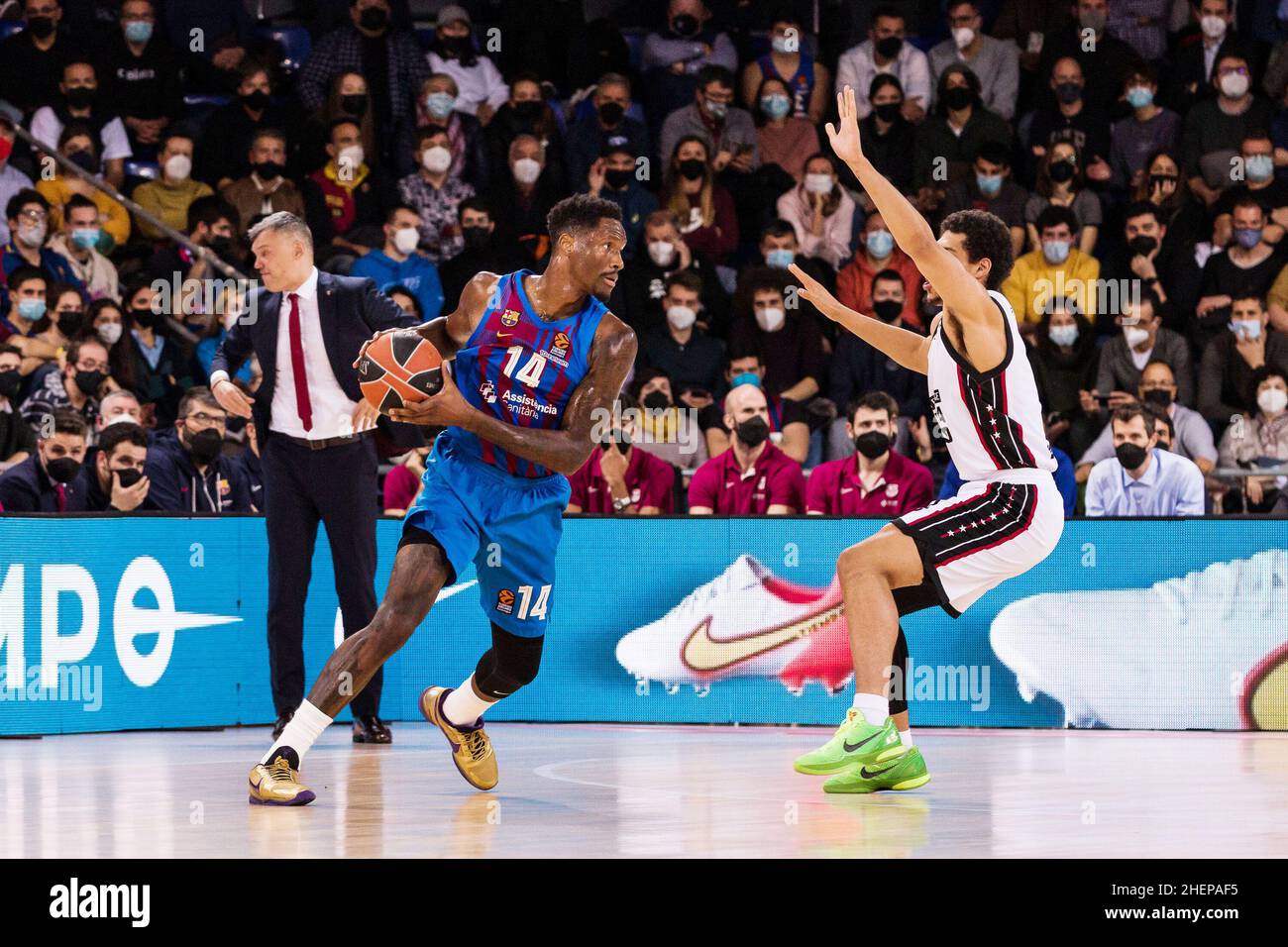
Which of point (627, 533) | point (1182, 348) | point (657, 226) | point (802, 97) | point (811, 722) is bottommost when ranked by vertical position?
point (811, 722)

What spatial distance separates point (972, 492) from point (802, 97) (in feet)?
29.7

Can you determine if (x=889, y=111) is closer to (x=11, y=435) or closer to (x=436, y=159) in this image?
(x=436, y=159)

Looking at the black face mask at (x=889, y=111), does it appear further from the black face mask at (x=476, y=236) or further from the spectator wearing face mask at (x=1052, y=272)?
the black face mask at (x=476, y=236)

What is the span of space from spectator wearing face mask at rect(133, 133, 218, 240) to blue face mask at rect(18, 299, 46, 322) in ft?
5.33

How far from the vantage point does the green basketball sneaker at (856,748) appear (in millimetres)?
7367

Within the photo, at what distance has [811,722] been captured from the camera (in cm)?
1066

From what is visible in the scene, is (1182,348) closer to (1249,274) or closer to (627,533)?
(1249,274)

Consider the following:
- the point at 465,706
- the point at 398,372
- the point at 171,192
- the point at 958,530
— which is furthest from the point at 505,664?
the point at 171,192

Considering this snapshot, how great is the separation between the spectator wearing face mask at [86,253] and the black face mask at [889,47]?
6.55 m

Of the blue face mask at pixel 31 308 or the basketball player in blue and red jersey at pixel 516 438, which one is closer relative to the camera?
the basketball player in blue and red jersey at pixel 516 438

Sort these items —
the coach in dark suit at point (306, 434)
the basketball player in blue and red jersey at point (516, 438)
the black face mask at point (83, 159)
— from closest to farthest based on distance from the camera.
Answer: the basketball player in blue and red jersey at point (516, 438) < the coach in dark suit at point (306, 434) < the black face mask at point (83, 159)

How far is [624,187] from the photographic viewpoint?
14805 millimetres

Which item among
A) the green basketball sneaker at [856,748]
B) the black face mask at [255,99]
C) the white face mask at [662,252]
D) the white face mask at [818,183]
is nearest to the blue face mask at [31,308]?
the black face mask at [255,99]
